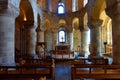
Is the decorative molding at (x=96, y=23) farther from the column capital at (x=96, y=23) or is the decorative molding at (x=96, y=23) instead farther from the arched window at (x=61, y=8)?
the arched window at (x=61, y=8)

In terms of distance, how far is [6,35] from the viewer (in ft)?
34.1

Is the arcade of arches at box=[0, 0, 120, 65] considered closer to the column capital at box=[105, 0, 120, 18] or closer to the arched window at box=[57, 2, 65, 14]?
the column capital at box=[105, 0, 120, 18]

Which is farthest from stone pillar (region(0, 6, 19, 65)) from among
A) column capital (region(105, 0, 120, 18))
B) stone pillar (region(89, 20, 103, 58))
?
stone pillar (region(89, 20, 103, 58))

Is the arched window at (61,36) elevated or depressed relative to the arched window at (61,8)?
depressed

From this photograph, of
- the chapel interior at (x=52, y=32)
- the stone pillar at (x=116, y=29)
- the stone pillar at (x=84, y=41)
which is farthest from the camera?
the stone pillar at (x=84, y=41)

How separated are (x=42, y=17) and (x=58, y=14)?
430 centimetres

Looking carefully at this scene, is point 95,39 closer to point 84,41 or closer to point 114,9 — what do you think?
point 114,9

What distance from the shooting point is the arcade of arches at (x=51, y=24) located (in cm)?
1041

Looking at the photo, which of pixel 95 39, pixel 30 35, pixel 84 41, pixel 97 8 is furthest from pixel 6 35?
pixel 84 41

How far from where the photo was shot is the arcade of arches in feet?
34.1

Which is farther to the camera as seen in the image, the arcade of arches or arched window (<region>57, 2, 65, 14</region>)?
arched window (<region>57, 2, 65, 14</region>)

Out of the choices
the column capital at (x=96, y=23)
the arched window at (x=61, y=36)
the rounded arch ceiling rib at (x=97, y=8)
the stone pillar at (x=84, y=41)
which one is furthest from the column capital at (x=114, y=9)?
the arched window at (x=61, y=36)

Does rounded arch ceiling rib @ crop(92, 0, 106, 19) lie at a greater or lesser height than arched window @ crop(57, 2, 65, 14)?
lesser

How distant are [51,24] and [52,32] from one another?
4.96 ft
